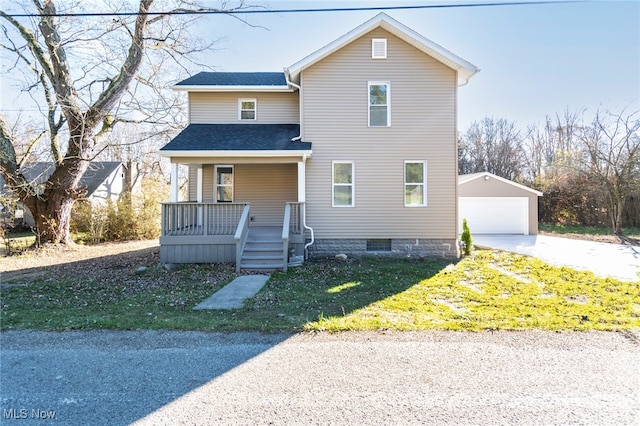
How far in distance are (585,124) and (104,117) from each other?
102 feet

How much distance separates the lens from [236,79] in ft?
41.1

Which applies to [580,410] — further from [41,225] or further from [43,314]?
[41,225]

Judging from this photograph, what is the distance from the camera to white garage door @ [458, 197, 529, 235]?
17016 mm

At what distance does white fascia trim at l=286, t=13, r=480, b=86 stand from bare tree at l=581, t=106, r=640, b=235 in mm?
15302

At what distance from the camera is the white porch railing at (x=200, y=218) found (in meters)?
9.31

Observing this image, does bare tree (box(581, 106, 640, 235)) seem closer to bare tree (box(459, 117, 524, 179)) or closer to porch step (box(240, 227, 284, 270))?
bare tree (box(459, 117, 524, 179))

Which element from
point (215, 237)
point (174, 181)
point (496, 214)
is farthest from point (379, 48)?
point (496, 214)

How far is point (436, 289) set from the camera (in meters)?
6.82

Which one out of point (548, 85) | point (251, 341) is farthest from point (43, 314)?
point (548, 85)

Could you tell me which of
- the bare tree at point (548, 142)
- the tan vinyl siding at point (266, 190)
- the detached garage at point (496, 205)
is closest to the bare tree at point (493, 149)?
the bare tree at point (548, 142)

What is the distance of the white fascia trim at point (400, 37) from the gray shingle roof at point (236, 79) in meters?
1.96

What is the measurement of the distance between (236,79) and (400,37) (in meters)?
6.38

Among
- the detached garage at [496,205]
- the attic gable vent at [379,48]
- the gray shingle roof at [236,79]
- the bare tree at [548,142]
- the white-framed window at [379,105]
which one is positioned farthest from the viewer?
the bare tree at [548,142]

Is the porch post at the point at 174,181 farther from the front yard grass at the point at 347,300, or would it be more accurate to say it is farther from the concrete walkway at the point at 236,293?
the concrete walkway at the point at 236,293
